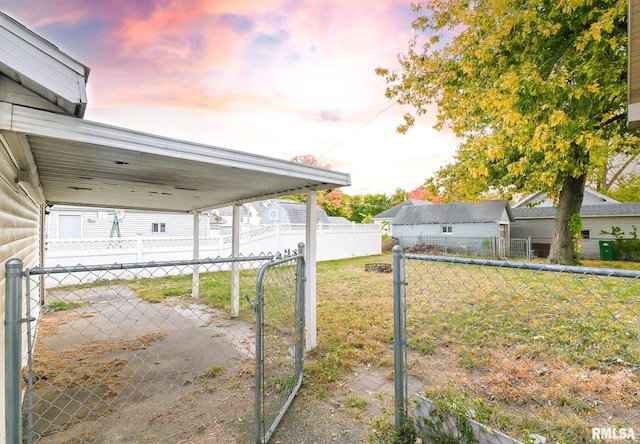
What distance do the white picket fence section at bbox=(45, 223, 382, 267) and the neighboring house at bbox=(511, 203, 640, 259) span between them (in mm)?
9267

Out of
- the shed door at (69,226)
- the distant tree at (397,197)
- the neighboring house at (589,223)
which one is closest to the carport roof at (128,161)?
the shed door at (69,226)

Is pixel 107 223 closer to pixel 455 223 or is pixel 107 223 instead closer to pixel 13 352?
pixel 13 352

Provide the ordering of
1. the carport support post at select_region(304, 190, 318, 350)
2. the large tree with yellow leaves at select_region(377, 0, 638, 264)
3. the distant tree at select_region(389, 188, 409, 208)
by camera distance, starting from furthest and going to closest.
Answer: the distant tree at select_region(389, 188, 409, 208) → the large tree with yellow leaves at select_region(377, 0, 638, 264) → the carport support post at select_region(304, 190, 318, 350)

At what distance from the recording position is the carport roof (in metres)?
1.67

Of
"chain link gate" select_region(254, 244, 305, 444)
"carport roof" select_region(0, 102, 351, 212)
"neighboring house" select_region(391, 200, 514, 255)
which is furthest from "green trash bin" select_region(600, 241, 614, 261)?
"chain link gate" select_region(254, 244, 305, 444)

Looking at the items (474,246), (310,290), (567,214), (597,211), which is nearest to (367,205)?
(474,246)

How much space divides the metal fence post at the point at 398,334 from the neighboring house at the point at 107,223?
12.0m

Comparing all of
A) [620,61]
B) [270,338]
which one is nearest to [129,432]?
[270,338]

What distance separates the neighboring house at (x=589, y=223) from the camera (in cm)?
1427

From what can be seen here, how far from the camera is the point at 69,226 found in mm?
13258

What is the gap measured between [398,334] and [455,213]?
60.5 ft

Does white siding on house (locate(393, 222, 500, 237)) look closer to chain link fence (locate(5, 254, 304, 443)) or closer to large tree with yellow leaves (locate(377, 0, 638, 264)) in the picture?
large tree with yellow leaves (locate(377, 0, 638, 264))

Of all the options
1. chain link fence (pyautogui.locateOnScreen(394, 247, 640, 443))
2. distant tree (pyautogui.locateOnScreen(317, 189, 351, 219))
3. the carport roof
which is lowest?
chain link fence (pyautogui.locateOnScreen(394, 247, 640, 443))

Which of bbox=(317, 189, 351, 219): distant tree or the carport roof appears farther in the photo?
bbox=(317, 189, 351, 219): distant tree
